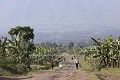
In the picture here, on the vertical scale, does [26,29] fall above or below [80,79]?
above

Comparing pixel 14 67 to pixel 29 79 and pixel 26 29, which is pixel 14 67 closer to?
pixel 29 79

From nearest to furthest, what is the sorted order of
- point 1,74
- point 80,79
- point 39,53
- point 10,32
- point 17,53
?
1. point 80,79
2. point 1,74
3. point 17,53
4. point 10,32
5. point 39,53

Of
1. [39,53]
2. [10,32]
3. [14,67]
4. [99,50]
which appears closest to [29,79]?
[14,67]

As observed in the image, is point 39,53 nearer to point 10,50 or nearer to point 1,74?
point 10,50

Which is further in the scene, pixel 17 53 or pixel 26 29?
pixel 26 29

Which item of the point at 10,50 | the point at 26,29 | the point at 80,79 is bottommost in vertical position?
the point at 80,79

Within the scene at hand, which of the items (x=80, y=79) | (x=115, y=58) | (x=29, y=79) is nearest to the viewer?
(x=80, y=79)

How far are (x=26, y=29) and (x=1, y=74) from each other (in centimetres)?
3356

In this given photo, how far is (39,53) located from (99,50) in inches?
1382

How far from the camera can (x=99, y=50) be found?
4838cm

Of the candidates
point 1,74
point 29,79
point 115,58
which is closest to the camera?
point 29,79

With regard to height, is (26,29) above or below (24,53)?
above

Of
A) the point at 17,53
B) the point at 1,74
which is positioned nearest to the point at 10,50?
the point at 17,53

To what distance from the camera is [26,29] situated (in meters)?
73.2
